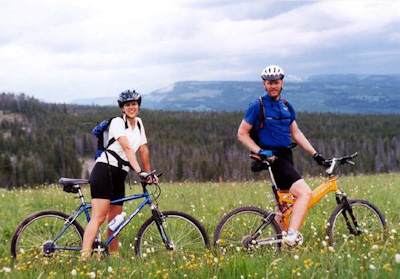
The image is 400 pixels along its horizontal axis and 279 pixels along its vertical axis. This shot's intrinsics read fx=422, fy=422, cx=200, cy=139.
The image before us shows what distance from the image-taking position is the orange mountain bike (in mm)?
6875

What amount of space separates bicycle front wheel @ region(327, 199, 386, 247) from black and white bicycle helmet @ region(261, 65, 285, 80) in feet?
8.43

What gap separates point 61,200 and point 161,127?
181038mm

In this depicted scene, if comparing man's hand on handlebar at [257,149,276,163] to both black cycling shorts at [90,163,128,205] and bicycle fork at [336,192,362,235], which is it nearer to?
bicycle fork at [336,192,362,235]

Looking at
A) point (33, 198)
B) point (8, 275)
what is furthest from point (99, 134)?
point (33, 198)

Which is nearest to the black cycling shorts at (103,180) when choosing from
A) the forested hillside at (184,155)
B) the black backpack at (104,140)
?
the black backpack at (104,140)

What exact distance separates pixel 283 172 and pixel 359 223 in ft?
6.25

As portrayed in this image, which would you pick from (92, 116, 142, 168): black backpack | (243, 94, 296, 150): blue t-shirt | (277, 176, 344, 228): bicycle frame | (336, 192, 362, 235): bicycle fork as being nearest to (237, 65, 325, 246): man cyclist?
(243, 94, 296, 150): blue t-shirt

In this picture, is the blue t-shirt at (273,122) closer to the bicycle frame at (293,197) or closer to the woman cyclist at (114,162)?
the bicycle frame at (293,197)

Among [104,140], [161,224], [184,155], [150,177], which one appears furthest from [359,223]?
[184,155]

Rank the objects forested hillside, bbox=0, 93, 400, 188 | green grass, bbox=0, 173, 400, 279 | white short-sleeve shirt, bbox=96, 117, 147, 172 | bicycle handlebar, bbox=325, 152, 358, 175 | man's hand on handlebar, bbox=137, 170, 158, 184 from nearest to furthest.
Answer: green grass, bbox=0, 173, 400, 279 < man's hand on handlebar, bbox=137, 170, 158, 184 < white short-sleeve shirt, bbox=96, 117, 147, 172 < bicycle handlebar, bbox=325, 152, 358, 175 < forested hillside, bbox=0, 93, 400, 188

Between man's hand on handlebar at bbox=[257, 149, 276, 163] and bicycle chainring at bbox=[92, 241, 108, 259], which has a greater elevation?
man's hand on handlebar at bbox=[257, 149, 276, 163]

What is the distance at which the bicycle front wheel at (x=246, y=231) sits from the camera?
22.4ft

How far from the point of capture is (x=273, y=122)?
7.10 m

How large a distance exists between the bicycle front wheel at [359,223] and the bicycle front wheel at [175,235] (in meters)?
2.32
